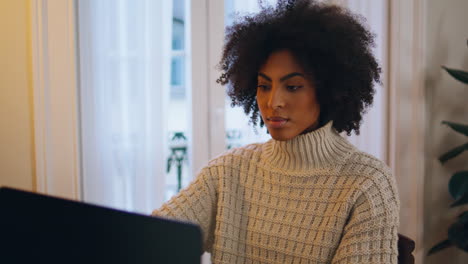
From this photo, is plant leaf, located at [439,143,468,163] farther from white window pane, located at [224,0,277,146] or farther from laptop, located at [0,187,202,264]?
laptop, located at [0,187,202,264]

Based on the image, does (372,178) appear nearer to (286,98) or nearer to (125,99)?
(286,98)

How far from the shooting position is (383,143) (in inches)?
82.0

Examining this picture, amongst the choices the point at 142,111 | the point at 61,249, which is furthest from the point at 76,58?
the point at 61,249

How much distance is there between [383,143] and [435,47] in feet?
1.64

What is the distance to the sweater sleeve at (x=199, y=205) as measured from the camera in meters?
1.13

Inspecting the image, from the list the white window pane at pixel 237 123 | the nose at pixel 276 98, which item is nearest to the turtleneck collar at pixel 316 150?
the nose at pixel 276 98

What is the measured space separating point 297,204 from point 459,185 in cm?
100

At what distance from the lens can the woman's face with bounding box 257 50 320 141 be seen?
1088 millimetres

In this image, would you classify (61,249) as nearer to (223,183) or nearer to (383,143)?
(223,183)

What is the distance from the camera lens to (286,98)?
109 cm

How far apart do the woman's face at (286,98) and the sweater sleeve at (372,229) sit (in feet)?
0.75

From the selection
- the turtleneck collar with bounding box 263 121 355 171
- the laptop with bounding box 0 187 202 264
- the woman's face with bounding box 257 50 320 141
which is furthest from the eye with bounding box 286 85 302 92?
the laptop with bounding box 0 187 202 264

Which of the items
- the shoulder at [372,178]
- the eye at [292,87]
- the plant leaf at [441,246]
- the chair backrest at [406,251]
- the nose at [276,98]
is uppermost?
the eye at [292,87]

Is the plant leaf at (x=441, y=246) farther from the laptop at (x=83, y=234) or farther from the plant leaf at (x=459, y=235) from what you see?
the laptop at (x=83, y=234)
